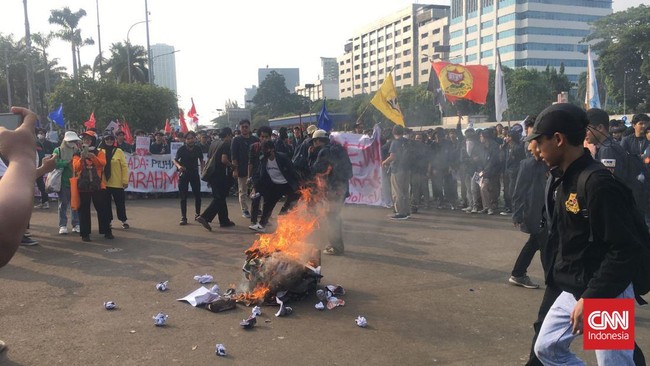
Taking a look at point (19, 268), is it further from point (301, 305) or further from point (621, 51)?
point (621, 51)

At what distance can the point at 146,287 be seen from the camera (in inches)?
249

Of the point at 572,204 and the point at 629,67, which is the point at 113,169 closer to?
the point at 572,204

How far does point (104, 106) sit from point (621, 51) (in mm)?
57336

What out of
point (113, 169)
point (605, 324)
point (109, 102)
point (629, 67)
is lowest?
point (605, 324)

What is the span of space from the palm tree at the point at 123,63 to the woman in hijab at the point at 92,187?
55.9 meters

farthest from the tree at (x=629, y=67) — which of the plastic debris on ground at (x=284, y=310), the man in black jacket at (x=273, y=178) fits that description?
the plastic debris on ground at (x=284, y=310)

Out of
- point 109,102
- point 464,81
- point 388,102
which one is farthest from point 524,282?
point 109,102

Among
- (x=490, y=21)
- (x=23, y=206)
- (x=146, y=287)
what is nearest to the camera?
(x=23, y=206)

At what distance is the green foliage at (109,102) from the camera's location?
35125 mm

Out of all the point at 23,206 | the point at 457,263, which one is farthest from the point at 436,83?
the point at 23,206

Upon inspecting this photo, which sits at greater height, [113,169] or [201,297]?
[113,169]

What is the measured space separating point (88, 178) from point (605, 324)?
8.38 m

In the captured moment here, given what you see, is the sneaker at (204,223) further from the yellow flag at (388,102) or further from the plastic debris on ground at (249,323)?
the yellow flag at (388,102)

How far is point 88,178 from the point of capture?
888 cm
